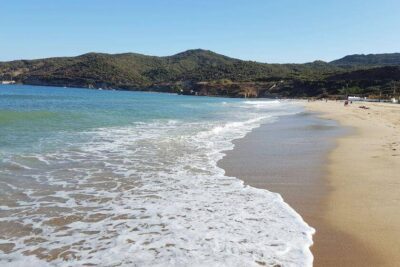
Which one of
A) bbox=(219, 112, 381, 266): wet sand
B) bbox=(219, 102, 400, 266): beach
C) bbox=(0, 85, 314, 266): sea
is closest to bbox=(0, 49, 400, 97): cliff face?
bbox=(219, 112, 381, 266): wet sand

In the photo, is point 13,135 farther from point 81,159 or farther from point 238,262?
point 238,262

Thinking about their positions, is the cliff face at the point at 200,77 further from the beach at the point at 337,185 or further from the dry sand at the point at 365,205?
the dry sand at the point at 365,205

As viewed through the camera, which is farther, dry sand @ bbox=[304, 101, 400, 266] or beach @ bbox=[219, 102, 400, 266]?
beach @ bbox=[219, 102, 400, 266]

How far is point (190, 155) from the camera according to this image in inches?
467

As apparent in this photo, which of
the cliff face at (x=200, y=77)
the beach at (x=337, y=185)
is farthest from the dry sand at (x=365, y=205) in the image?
the cliff face at (x=200, y=77)

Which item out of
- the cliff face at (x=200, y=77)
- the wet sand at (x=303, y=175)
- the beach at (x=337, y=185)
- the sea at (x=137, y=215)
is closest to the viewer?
the sea at (x=137, y=215)

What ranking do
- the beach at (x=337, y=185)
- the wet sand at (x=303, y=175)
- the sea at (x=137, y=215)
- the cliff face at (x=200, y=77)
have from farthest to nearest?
the cliff face at (x=200, y=77), the beach at (x=337, y=185), the wet sand at (x=303, y=175), the sea at (x=137, y=215)

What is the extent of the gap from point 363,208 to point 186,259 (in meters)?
3.32

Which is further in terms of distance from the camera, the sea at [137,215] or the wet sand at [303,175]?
the wet sand at [303,175]

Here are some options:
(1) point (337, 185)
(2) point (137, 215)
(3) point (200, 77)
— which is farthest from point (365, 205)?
(3) point (200, 77)

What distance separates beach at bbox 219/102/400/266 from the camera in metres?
4.97

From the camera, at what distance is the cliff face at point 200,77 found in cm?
11556

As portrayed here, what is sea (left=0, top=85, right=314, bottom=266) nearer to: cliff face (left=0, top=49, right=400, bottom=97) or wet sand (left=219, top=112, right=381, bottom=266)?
wet sand (left=219, top=112, right=381, bottom=266)

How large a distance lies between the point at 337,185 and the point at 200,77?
161 metres
